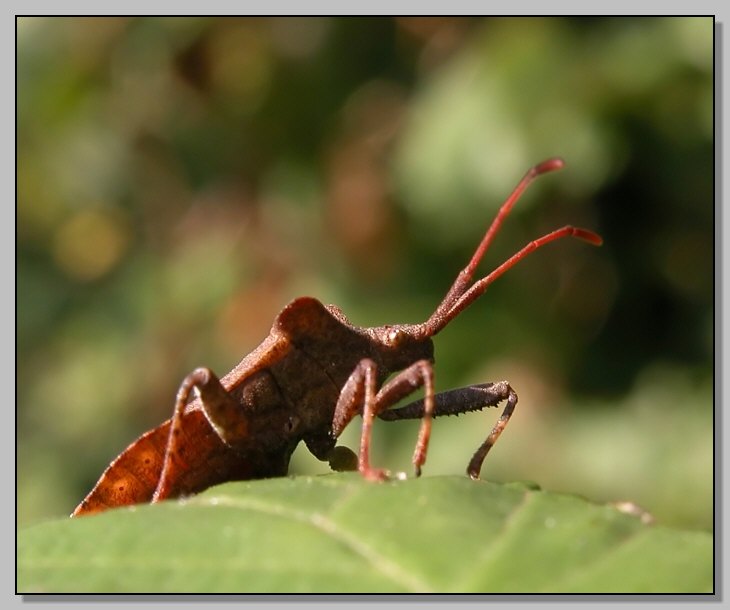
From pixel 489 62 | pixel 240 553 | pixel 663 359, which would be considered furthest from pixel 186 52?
pixel 240 553

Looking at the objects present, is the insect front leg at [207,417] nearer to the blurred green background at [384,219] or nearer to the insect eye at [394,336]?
the insect eye at [394,336]

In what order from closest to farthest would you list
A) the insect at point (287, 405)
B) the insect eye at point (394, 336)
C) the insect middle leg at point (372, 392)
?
the insect middle leg at point (372, 392) < the insect at point (287, 405) < the insect eye at point (394, 336)

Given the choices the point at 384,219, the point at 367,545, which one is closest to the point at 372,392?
the point at 367,545

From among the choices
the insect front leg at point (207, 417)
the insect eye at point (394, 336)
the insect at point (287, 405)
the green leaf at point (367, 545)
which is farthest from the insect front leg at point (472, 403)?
the green leaf at point (367, 545)

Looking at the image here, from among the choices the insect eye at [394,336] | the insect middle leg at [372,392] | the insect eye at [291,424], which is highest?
the insect eye at [394,336]

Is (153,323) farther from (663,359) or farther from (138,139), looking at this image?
(663,359)

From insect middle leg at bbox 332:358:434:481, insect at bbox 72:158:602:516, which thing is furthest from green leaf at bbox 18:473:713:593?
insect at bbox 72:158:602:516

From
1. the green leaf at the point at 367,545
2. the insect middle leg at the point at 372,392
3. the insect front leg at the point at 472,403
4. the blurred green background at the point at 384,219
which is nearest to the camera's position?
the green leaf at the point at 367,545

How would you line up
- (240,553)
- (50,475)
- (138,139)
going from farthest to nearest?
(138,139) < (50,475) < (240,553)
